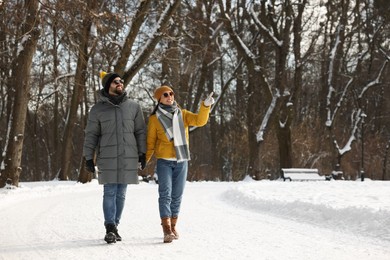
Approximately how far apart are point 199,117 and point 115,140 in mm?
1006

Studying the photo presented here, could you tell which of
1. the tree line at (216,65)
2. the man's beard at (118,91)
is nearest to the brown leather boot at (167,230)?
the man's beard at (118,91)

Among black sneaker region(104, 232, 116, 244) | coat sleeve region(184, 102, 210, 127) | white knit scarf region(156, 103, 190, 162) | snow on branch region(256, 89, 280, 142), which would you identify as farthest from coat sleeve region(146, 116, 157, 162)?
snow on branch region(256, 89, 280, 142)

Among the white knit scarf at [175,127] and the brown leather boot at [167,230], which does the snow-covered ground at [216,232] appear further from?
the white knit scarf at [175,127]

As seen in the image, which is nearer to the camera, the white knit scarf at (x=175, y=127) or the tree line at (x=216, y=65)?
the white knit scarf at (x=175, y=127)

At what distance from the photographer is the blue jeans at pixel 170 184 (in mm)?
5789

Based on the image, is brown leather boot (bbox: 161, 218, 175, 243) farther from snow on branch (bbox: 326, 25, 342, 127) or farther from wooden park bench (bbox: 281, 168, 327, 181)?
snow on branch (bbox: 326, 25, 342, 127)

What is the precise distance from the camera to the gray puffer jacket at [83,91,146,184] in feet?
18.8

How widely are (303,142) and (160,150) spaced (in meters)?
26.3

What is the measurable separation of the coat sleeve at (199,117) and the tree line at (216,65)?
4.40 m

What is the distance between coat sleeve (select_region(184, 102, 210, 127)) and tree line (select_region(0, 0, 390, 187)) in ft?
14.4

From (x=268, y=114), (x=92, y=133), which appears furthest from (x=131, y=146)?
(x=268, y=114)

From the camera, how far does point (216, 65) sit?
32938 mm

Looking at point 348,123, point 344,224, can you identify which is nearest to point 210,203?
point 344,224

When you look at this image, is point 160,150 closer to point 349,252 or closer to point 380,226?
point 349,252
